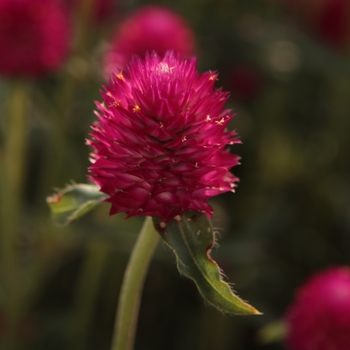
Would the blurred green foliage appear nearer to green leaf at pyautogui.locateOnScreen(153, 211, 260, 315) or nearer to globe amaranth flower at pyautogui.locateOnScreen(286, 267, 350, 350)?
globe amaranth flower at pyautogui.locateOnScreen(286, 267, 350, 350)

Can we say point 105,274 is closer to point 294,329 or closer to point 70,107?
point 70,107

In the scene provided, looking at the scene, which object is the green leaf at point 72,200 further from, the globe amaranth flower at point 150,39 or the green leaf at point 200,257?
the globe amaranth flower at point 150,39

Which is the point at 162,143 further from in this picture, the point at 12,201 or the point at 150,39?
the point at 150,39

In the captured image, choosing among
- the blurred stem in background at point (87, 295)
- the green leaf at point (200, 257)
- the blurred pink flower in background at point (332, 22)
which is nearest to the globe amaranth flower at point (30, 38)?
the blurred stem in background at point (87, 295)

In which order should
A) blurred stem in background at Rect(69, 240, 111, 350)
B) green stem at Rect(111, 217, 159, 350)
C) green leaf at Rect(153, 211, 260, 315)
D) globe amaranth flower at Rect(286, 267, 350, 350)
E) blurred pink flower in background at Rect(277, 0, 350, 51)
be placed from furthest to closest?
blurred pink flower in background at Rect(277, 0, 350, 51), blurred stem in background at Rect(69, 240, 111, 350), globe amaranth flower at Rect(286, 267, 350, 350), green stem at Rect(111, 217, 159, 350), green leaf at Rect(153, 211, 260, 315)

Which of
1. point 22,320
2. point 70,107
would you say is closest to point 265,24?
point 70,107

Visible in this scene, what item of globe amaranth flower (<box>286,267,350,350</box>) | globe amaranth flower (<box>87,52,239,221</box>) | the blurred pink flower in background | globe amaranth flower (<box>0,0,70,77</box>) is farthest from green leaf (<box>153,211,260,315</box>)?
the blurred pink flower in background

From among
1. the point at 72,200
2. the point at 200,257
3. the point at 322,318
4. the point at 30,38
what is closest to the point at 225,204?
the point at 30,38
